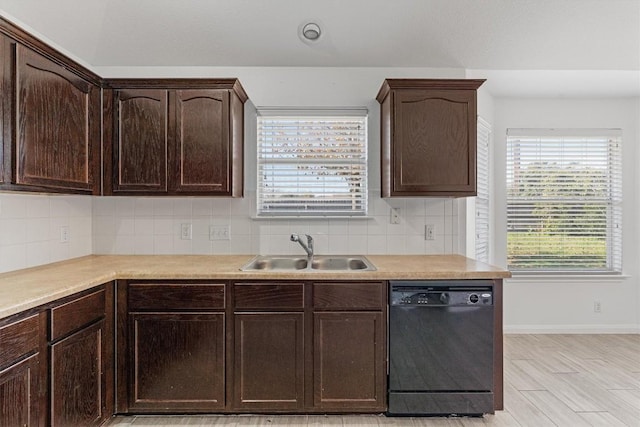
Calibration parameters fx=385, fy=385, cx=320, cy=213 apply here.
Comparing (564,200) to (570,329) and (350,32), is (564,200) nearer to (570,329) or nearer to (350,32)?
(570,329)

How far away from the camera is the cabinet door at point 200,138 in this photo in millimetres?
2598

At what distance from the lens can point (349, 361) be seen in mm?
2279

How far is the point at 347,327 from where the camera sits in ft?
7.47

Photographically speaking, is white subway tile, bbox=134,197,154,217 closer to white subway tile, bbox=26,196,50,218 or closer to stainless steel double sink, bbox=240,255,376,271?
white subway tile, bbox=26,196,50,218

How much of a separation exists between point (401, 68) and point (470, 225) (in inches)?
57.4

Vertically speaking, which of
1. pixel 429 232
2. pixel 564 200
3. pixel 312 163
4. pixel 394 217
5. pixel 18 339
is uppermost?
pixel 312 163

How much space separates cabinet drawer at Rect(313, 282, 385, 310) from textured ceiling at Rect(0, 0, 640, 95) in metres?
1.76

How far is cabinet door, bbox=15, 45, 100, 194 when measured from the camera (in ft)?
6.33

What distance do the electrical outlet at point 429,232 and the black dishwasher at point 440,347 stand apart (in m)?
0.82

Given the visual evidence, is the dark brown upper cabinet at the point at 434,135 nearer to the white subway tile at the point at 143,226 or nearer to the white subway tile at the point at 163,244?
the white subway tile at the point at 163,244

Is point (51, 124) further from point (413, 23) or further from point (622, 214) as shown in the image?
point (622, 214)

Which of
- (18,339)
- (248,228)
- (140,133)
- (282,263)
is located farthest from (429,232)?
(18,339)

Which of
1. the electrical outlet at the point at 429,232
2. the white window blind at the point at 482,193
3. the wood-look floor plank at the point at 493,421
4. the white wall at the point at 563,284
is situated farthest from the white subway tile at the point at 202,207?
the white wall at the point at 563,284

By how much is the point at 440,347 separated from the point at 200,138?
6.65 ft
